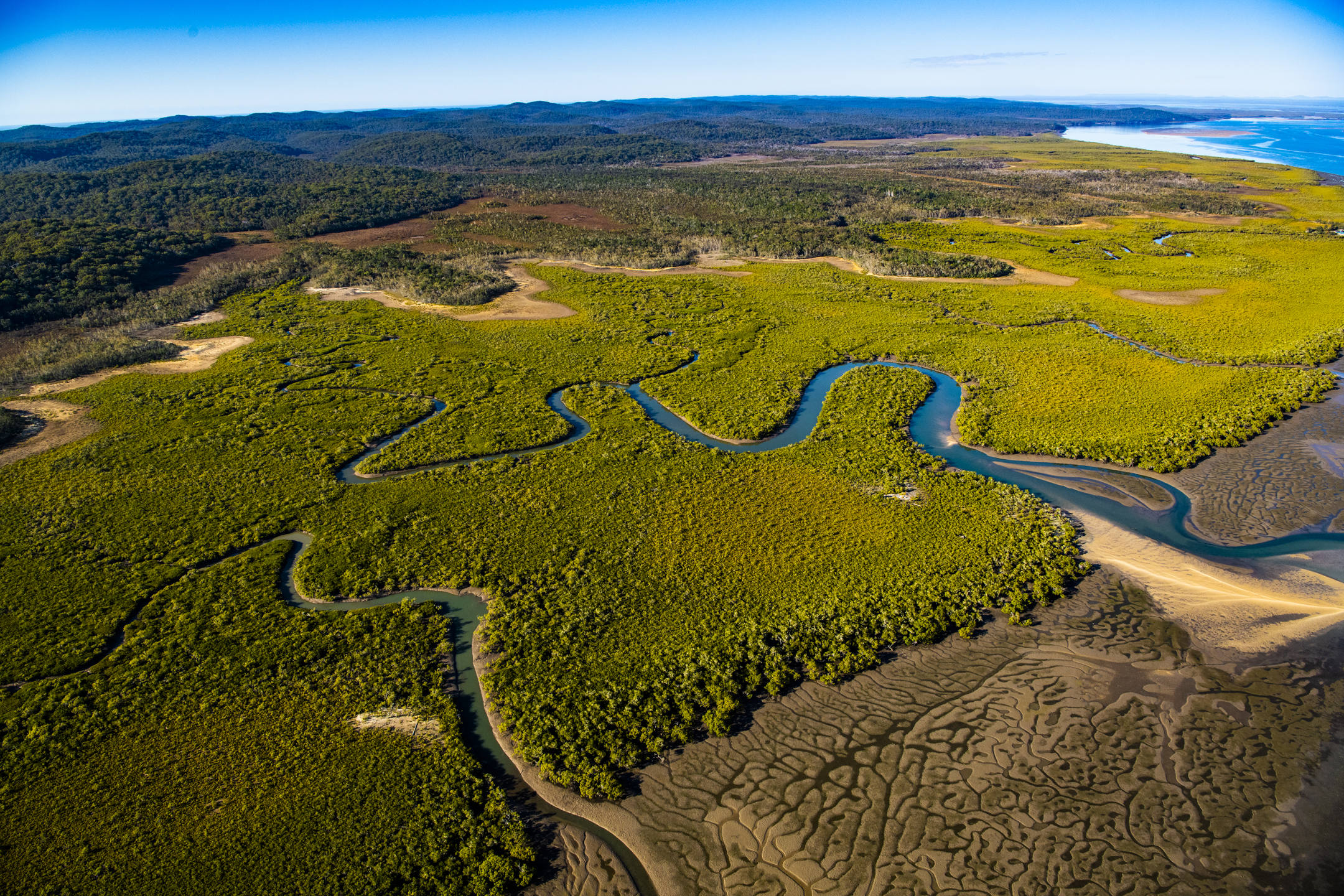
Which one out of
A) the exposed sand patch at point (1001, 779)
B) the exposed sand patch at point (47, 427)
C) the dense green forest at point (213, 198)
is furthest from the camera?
the dense green forest at point (213, 198)

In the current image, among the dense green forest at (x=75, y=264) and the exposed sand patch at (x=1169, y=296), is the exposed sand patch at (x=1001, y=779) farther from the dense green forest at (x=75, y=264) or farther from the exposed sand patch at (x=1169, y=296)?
the dense green forest at (x=75, y=264)

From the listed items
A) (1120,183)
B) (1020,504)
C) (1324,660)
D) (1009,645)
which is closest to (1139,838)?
(1009,645)

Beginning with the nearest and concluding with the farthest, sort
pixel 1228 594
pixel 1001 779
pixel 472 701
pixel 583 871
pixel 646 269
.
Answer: pixel 583 871 → pixel 1001 779 → pixel 472 701 → pixel 1228 594 → pixel 646 269

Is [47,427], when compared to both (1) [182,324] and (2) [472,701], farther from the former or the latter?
(2) [472,701]

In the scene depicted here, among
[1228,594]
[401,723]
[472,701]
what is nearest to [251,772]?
[401,723]

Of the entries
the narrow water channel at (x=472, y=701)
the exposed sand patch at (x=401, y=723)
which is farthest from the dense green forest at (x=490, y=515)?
the narrow water channel at (x=472, y=701)

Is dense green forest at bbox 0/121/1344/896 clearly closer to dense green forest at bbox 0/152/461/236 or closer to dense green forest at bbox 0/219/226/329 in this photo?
dense green forest at bbox 0/219/226/329
